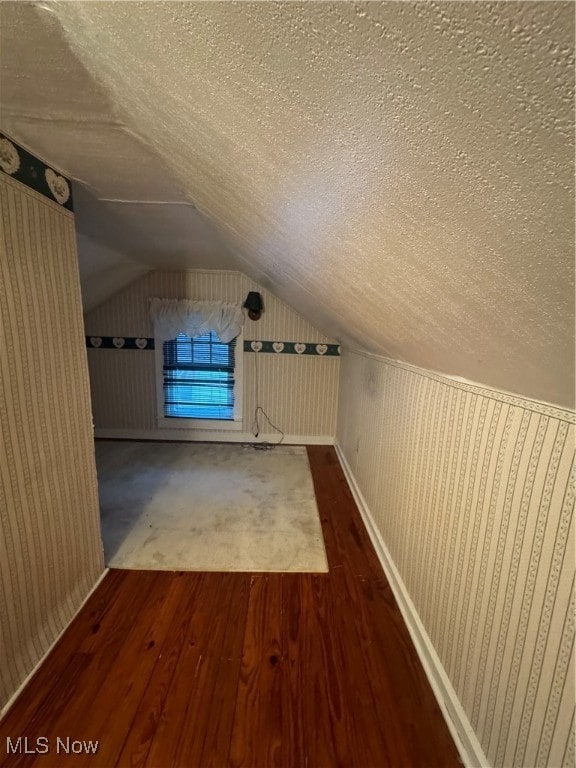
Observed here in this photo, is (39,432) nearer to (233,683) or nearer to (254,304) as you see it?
(233,683)

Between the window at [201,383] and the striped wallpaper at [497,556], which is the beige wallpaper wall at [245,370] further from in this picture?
the striped wallpaper at [497,556]

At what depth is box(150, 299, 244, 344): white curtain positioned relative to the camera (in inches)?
141

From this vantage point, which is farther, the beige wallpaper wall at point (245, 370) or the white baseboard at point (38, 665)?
the beige wallpaper wall at point (245, 370)

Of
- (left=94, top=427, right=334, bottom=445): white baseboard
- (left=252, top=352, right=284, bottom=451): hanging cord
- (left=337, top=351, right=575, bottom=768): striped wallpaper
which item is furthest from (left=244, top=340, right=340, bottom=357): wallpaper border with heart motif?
(left=337, top=351, right=575, bottom=768): striped wallpaper

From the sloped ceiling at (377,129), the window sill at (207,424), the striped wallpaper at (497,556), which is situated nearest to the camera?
the sloped ceiling at (377,129)

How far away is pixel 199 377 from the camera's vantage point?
3.82 m

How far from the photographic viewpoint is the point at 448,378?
123 centimetres

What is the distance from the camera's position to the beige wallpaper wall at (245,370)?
3.63 m

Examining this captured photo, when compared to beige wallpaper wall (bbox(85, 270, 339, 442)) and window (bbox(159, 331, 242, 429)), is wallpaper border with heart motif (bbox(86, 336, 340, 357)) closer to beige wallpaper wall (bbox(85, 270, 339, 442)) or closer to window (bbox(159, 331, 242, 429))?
beige wallpaper wall (bbox(85, 270, 339, 442))

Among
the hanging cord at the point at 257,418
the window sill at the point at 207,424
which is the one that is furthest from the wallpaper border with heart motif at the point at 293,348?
the window sill at the point at 207,424

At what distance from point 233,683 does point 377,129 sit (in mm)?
1698

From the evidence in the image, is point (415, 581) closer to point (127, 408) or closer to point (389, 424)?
point (389, 424)

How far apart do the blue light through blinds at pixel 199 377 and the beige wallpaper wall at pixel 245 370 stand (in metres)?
0.20

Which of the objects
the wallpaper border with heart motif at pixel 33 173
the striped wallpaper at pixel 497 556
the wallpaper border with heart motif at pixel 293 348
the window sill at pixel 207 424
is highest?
the wallpaper border with heart motif at pixel 33 173
